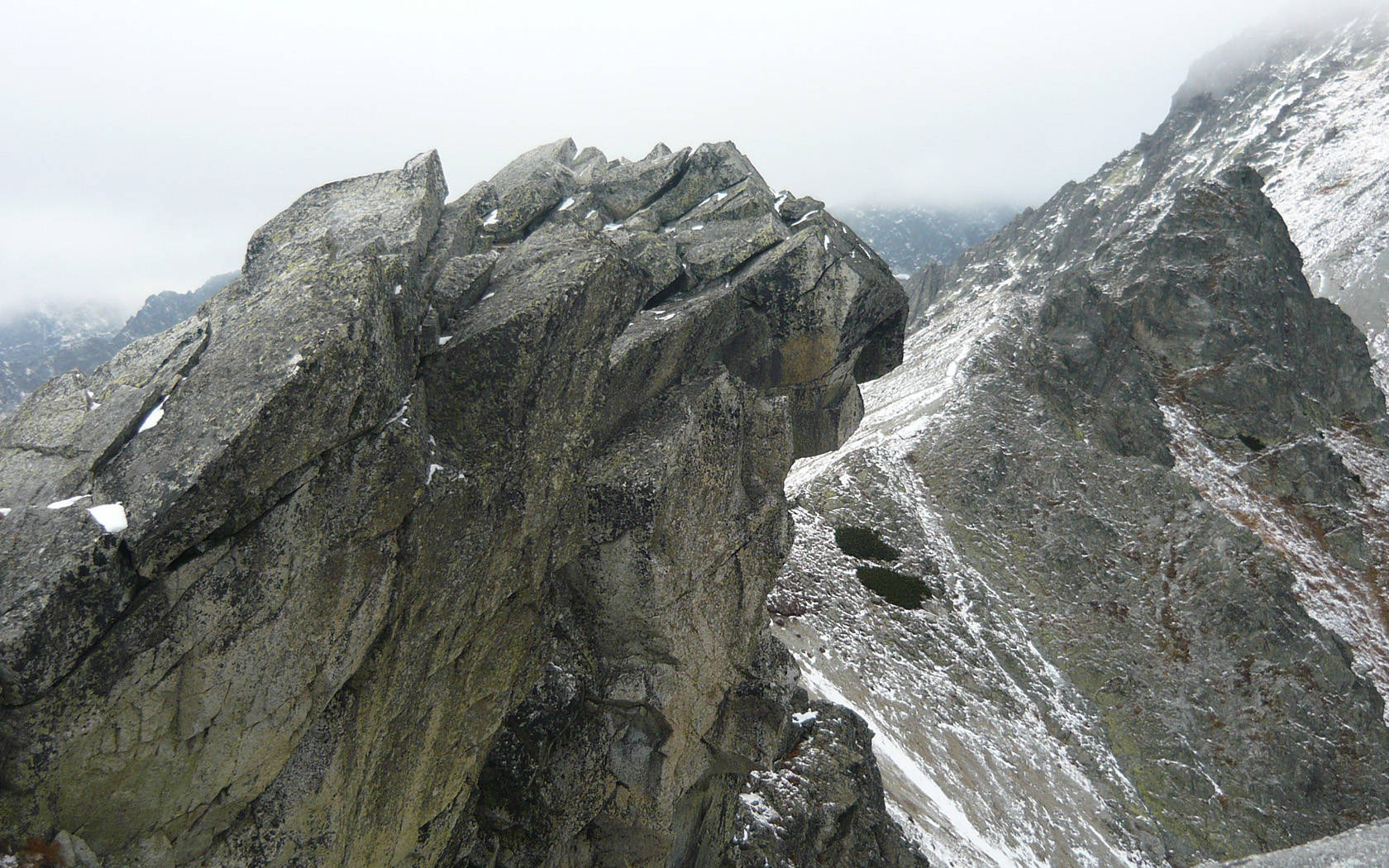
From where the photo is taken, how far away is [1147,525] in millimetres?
51781

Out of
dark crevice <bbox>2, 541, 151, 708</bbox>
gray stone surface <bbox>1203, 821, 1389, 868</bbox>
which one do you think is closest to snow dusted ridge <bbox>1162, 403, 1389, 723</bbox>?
gray stone surface <bbox>1203, 821, 1389, 868</bbox>

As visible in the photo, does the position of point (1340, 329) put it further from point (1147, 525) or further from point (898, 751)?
point (898, 751)

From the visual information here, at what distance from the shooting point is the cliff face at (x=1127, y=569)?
120ft

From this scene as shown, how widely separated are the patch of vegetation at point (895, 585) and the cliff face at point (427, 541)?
80.7 feet

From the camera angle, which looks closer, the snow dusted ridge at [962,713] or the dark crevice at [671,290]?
the dark crevice at [671,290]

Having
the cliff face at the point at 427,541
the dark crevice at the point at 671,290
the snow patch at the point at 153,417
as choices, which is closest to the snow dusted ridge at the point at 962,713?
the cliff face at the point at 427,541

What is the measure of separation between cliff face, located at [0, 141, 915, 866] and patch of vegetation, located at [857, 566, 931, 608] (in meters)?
24.6

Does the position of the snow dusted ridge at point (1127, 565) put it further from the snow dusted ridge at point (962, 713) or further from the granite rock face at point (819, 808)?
the granite rock face at point (819, 808)

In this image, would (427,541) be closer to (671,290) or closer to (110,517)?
(110,517)

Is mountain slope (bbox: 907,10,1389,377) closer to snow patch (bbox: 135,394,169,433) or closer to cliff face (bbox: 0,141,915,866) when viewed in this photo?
cliff face (bbox: 0,141,915,866)

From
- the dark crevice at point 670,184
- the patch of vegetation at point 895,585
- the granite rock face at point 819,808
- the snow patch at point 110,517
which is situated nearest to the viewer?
the snow patch at point 110,517

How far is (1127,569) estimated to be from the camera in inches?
1945

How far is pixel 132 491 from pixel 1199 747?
5236 centimetres

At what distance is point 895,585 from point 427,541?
38.1 m
